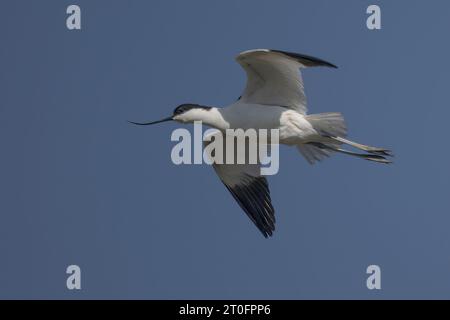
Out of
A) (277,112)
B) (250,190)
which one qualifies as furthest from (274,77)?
(250,190)

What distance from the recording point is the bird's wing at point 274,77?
474 inches

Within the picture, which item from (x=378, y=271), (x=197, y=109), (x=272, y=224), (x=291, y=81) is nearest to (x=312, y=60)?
(x=291, y=81)

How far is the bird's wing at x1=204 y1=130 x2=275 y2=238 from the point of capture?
43.5ft

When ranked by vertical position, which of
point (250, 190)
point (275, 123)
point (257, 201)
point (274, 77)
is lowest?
point (257, 201)

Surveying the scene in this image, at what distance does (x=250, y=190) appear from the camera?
1352 centimetres

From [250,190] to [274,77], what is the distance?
67.2 inches

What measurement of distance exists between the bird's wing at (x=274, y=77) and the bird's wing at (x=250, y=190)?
33.5 inches

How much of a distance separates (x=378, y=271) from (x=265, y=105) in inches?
116

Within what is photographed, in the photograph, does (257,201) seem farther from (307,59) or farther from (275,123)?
(307,59)

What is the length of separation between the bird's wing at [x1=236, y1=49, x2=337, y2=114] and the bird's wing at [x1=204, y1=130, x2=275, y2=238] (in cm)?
85

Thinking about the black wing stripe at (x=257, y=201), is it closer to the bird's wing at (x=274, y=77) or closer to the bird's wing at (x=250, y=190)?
the bird's wing at (x=250, y=190)

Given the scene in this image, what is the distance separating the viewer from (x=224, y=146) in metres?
13.4

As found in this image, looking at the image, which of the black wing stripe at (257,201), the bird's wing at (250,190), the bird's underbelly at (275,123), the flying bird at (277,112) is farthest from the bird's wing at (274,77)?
the black wing stripe at (257,201)

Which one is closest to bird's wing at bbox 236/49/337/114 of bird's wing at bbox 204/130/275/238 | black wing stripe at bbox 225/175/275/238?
bird's wing at bbox 204/130/275/238
